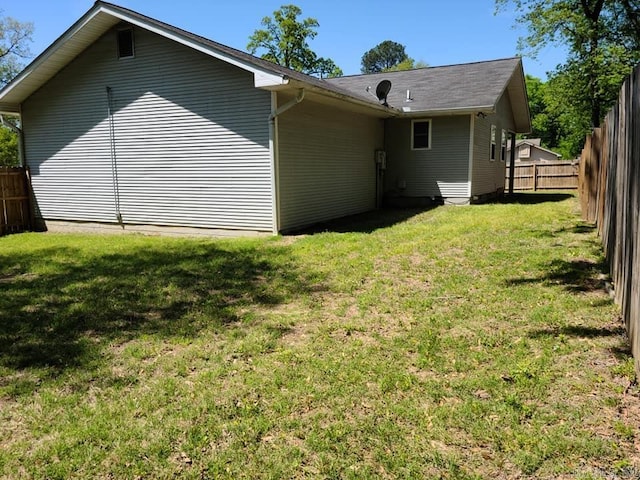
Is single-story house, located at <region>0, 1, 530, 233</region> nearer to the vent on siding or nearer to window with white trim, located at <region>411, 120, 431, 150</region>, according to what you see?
the vent on siding

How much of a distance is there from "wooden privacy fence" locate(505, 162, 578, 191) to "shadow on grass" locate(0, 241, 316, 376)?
21.1 m

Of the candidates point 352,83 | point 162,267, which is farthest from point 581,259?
point 352,83

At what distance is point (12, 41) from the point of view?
33.9 metres

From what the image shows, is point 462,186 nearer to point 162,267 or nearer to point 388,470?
point 162,267

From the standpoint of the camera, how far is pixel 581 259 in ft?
21.5

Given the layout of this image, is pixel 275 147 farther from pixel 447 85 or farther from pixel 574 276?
pixel 447 85

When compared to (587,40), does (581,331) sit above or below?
below

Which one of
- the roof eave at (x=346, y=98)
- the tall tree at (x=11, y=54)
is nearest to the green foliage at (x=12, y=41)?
the tall tree at (x=11, y=54)

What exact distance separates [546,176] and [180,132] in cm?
2120

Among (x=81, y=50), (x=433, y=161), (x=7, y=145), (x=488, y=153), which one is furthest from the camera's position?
(x=7, y=145)

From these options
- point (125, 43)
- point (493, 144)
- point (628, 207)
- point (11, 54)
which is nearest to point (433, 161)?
point (493, 144)

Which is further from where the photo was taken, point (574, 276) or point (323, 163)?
point (323, 163)

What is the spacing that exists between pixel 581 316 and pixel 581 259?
7.80 feet

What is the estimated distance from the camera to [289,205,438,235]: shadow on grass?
1016 cm
